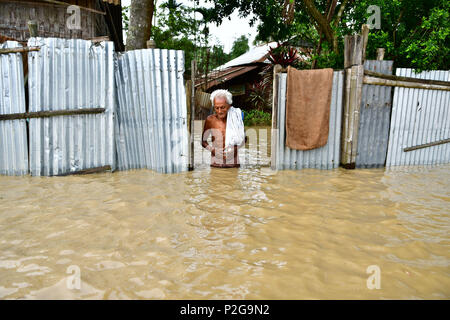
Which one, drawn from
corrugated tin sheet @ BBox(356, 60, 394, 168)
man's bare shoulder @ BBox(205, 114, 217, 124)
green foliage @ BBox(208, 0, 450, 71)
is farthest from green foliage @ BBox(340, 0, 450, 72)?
man's bare shoulder @ BBox(205, 114, 217, 124)

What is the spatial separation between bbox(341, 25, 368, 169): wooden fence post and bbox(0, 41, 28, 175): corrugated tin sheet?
4940mm

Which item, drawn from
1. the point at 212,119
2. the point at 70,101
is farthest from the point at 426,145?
the point at 70,101

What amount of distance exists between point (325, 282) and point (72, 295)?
64.2 inches

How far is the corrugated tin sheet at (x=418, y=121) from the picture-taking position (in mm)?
5699

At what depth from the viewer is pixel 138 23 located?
705 centimetres

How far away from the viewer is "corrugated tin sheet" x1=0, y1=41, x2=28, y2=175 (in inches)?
175

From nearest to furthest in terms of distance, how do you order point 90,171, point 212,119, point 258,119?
1. point 90,171
2. point 212,119
3. point 258,119

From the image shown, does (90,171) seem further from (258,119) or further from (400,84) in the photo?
(258,119)

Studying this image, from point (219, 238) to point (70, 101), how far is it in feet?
10.5

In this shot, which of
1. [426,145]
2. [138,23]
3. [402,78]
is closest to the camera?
[402,78]

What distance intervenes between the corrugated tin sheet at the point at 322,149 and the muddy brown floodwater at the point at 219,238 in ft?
3.06

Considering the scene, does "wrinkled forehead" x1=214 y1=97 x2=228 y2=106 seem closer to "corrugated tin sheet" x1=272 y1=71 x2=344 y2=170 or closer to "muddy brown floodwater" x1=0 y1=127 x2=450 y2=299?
"corrugated tin sheet" x1=272 y1=71 x2=344 y2=170

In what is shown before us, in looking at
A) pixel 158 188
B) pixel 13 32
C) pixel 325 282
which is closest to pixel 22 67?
pixel 158 188
